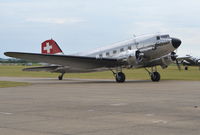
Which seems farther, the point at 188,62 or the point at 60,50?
the point at 188,62

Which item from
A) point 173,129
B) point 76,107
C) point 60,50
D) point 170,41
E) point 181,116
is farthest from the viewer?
point 60,50

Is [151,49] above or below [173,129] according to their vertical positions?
above

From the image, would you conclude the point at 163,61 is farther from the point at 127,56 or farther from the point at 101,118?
the point at 101,118

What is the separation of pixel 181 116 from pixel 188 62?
235 feet

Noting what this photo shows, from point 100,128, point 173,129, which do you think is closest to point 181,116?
point 173,129

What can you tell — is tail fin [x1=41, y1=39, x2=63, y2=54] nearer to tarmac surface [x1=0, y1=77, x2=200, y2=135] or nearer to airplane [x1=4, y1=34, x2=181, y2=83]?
airplane [x1=4, y1=34, x2=181, y2=83]

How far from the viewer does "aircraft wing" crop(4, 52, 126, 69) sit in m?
31.2

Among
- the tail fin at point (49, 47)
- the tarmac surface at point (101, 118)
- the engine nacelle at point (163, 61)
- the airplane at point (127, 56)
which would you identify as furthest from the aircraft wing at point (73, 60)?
the tarmac surface at point (101, 118)

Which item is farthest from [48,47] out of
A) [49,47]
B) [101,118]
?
[101,118]

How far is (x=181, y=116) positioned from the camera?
11.4 m

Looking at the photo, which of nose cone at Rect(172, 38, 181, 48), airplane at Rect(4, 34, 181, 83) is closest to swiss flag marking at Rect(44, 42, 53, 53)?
airplane at Rect(4, 34, 181, 83)

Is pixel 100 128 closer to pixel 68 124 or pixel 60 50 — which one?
pixel 68 124

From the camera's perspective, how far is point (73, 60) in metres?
32.9

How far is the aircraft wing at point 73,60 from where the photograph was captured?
3125cm
